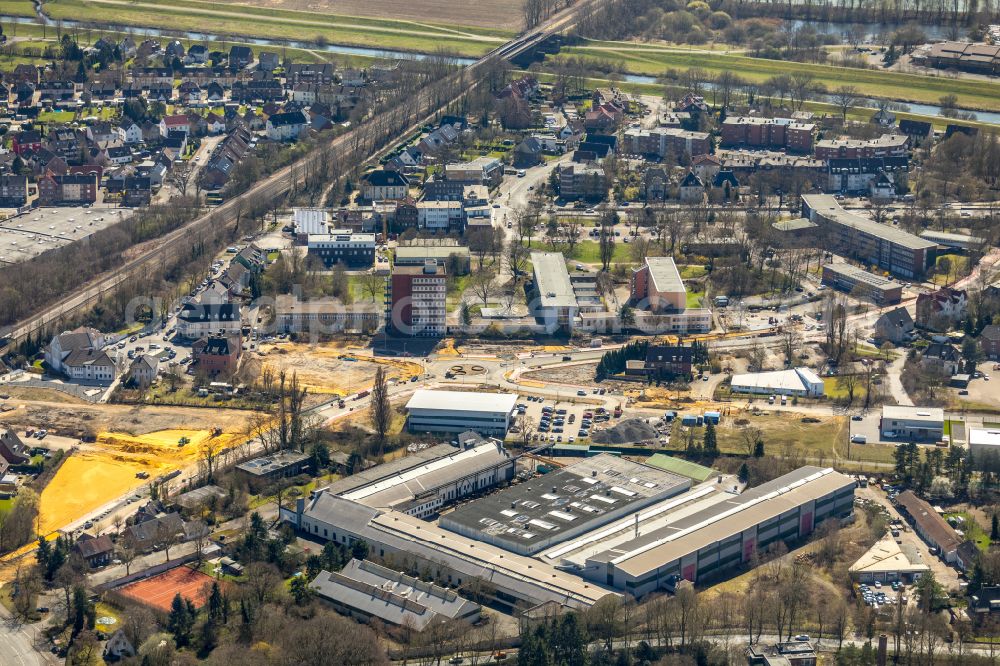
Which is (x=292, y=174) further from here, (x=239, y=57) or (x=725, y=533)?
(x=725, y=533)

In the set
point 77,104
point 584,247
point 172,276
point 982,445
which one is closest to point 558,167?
point 584,247

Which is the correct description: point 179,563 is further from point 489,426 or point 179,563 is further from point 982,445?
point 982,445

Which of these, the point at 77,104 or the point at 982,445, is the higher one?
the point at 77,104

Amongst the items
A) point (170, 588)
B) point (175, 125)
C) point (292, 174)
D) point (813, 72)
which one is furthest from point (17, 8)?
point (170, 588)

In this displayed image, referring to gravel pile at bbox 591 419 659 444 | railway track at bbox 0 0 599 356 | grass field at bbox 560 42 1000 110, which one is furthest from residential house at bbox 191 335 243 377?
grass field at bbox 560 42 1000 110

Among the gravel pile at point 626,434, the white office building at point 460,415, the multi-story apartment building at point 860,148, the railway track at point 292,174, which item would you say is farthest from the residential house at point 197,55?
the gravel pile at point 626,434
